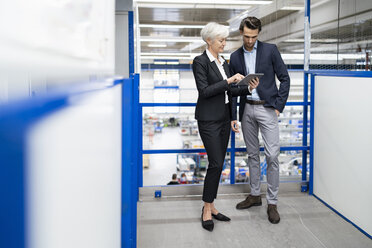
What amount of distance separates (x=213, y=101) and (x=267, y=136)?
22.0 inches

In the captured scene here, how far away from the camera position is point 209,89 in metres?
2.71

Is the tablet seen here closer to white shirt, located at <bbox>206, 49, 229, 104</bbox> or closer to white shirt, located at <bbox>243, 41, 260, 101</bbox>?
white shirt, located at <bbox>206, 49, 229, 104</bbox>

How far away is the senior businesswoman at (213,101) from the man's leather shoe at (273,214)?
1.58 ft

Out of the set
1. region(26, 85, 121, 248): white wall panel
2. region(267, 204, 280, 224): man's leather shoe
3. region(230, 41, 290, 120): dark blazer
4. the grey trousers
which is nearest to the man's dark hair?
region(230, 41, 290, 120): dark blazer

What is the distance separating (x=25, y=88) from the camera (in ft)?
0.62

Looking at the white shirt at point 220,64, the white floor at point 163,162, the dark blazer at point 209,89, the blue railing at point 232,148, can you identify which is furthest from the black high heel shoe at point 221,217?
the white floor at point 163,162

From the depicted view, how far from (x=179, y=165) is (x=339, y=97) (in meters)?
10.9

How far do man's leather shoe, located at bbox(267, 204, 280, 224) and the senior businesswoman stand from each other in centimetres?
48

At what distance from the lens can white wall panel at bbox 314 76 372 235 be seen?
2771 mm

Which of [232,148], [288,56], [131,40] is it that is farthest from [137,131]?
[288,56]

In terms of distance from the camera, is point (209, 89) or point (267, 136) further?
point (267, 136)

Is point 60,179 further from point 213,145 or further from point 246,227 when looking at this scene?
point 246,227

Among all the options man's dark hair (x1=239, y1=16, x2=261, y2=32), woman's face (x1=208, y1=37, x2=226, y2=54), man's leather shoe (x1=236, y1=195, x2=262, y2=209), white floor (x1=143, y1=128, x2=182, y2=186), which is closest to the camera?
woman's face (x1=208, y1=37, x2=226, y2=54)

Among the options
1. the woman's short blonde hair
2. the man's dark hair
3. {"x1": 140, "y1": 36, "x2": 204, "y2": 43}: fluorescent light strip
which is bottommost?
the woman's short blonde hair
